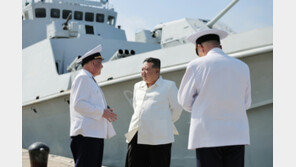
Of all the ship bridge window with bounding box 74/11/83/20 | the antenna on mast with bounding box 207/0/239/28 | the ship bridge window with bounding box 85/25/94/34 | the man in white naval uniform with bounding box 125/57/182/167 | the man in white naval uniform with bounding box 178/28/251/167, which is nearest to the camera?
the man in white naval uniform with bounding box 178/28/251/167

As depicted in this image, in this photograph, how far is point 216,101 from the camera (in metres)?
2.11

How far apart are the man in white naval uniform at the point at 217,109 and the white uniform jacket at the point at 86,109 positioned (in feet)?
2.93

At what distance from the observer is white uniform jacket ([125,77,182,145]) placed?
2992 millimetres

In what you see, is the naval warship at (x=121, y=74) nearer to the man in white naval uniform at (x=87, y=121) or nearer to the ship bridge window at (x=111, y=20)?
the ship bridge window at (x=111, y=20)

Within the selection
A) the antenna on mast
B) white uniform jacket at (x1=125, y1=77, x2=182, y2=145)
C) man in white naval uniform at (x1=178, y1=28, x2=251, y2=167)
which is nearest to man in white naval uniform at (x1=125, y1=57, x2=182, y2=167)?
white uniform jacket at (x1=125, y1=77, x2=182, y2=145)

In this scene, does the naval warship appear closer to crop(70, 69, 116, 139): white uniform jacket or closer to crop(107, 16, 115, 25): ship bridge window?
crop(107, 16, 115, 25): ship bridge window

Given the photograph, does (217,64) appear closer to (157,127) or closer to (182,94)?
(182,94)

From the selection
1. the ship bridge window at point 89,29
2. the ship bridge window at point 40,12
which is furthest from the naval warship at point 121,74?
the ship bridge window at point 40,12

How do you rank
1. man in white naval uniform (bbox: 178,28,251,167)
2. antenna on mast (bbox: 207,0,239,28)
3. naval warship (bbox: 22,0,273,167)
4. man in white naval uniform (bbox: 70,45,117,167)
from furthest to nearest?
antenna on mast (bbox: 207,0,239,28)
naval warship (bbox: 22,0,273,167)
man in white naval uniform (bbox: 70,45,117,167)
man in white naval uniform (bbox: 178,28,251,167)

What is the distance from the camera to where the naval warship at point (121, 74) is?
4.36 metres

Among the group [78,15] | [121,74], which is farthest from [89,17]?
[121,74]

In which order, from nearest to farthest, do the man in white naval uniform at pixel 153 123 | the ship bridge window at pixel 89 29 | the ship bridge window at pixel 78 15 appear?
the man in white naval uniform at pixel 153 123 < the ship bridge window at pixel 89 29 < the ship bridge window at pixel 78 15

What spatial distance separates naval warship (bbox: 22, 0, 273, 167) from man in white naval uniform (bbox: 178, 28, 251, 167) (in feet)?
7.25

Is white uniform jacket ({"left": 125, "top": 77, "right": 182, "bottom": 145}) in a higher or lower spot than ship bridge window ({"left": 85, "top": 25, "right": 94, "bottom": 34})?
lower
